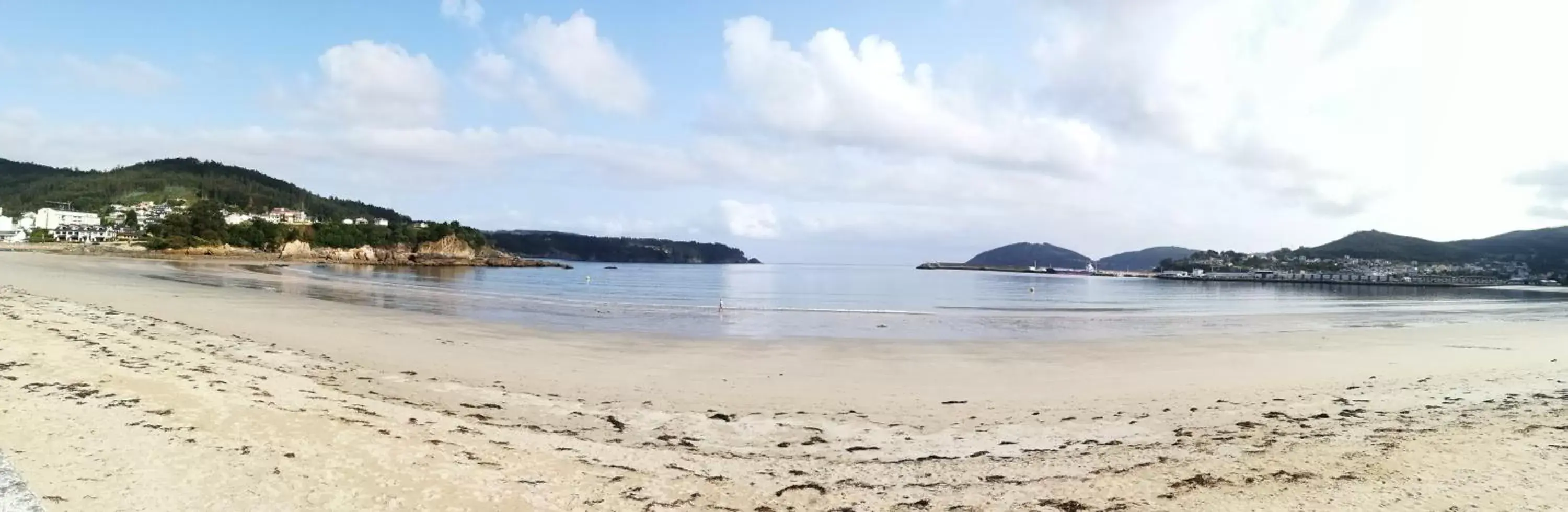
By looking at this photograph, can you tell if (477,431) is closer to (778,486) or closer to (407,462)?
(407,462)

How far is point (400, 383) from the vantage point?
9.98 metres

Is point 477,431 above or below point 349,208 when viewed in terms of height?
below

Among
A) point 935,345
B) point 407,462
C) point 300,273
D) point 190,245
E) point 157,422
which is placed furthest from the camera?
point 190,245

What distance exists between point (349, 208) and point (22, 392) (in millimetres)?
212994

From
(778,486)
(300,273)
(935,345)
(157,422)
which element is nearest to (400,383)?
(157,422)

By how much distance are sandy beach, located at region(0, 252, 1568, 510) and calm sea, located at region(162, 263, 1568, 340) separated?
8.10 meters

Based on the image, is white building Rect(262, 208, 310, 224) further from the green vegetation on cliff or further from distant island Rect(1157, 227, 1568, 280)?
distant island Rect(1157, 227, 1568, 280)

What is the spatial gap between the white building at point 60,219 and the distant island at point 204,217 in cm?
20

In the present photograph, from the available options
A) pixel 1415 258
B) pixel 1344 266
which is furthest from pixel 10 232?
pixel 1415 258

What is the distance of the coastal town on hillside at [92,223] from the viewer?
351ft

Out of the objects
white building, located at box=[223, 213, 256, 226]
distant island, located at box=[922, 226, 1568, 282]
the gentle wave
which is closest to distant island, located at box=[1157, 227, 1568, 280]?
distant island, located at box=[922, 226, 1568, 282]

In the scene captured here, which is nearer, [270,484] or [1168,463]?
[270,484]

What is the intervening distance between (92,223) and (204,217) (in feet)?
162

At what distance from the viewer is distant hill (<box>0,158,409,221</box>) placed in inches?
5709
